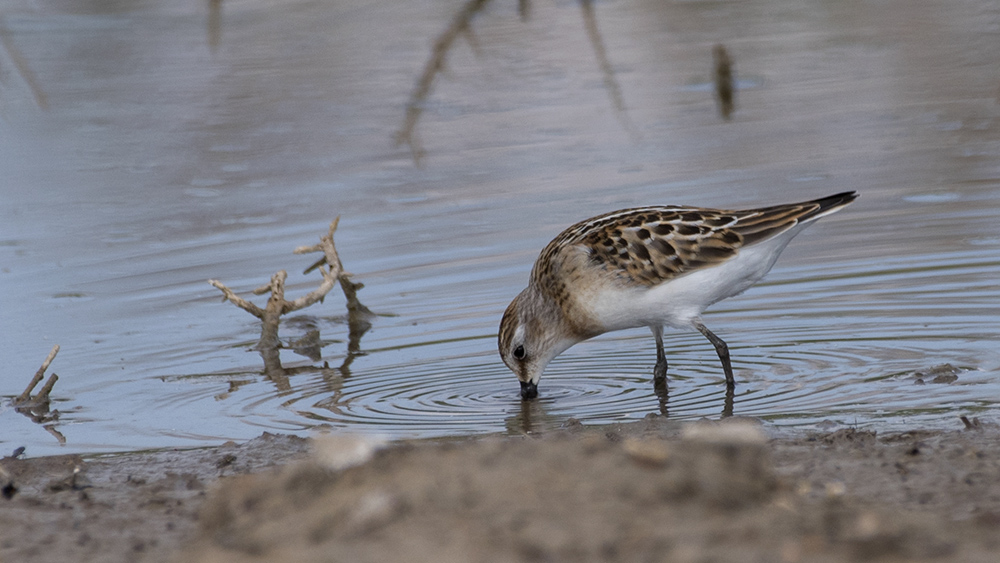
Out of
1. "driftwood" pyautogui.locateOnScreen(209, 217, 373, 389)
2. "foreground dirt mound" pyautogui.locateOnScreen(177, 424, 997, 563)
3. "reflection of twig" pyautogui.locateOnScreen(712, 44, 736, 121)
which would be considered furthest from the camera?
"reflection of twig" pyautogui.locateOnScreen(712, 44, 736, 121)

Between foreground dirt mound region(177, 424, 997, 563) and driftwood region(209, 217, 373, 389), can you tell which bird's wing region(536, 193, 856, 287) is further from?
foreground dirt mound region(177, 424, 997, 563)

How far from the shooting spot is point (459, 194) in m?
11.1

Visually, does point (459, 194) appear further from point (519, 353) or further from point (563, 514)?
point (563, 514)

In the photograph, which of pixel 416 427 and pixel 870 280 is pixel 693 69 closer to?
pixel 870 280

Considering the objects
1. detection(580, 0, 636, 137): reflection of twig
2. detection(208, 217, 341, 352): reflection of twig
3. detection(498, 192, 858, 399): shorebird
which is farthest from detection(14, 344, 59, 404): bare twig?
detection(580, 0, 636, 137): reflection of twig

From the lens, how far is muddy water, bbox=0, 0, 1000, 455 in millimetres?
7066

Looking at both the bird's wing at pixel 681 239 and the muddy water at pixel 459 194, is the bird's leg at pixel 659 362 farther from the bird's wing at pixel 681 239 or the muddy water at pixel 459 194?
the bird's wing at pixel 681 239

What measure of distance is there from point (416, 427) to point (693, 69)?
364 inches

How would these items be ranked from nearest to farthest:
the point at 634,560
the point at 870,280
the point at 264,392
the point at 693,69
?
the point at 634,560, the point at 264,392, the point at 870,280, the point at 693,69

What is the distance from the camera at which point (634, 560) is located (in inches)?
125

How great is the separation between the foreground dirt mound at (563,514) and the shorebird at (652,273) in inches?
134

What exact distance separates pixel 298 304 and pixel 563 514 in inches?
211

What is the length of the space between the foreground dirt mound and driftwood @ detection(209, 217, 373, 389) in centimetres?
447

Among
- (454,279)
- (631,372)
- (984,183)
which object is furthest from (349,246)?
(984,183)
